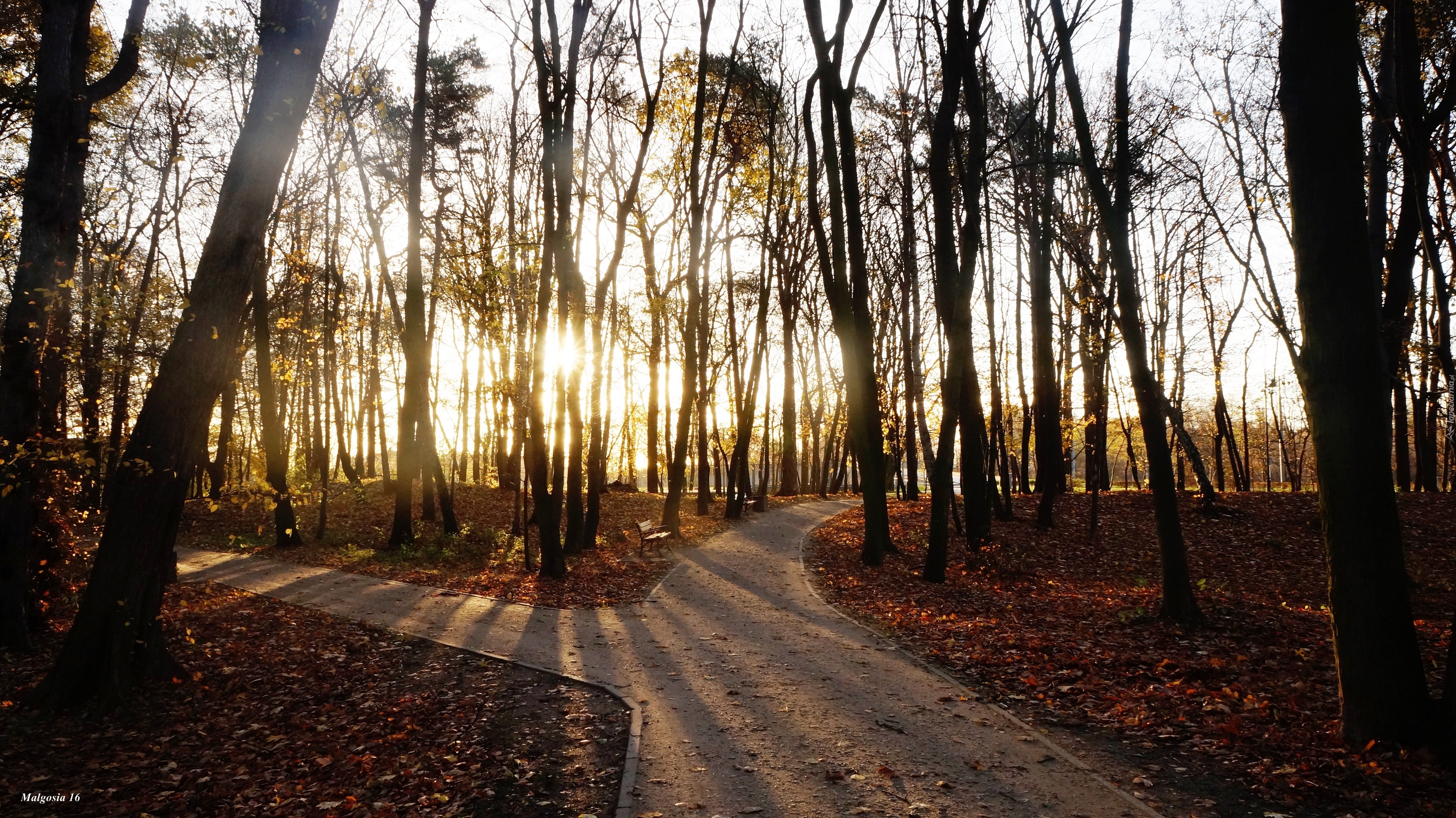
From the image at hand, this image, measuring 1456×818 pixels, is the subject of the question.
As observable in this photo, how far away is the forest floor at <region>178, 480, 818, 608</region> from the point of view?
11.8 metres

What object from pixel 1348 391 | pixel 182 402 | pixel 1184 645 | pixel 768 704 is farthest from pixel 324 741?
pixel 1184 645

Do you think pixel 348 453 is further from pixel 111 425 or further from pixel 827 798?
pixel 827 798

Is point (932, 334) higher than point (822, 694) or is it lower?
higher

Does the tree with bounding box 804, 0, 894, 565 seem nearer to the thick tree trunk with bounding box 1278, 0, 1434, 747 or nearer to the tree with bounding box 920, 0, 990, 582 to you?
the tree with bounding box 920, 0, 990, 582

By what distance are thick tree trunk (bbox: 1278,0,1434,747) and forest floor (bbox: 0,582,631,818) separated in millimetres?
5163

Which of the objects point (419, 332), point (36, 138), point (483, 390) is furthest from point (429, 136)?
point (36, 138)

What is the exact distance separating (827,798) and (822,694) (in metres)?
1.92

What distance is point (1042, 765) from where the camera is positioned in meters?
5.02

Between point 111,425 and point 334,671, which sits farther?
point 111,425

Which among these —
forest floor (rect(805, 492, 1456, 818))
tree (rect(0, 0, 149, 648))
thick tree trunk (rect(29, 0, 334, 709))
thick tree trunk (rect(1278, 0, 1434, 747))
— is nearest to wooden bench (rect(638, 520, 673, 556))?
forest floor (rect(805, 492, 1456, 818))

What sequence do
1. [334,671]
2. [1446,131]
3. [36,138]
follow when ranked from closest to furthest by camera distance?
[36,138], [334,671], [1446,131]

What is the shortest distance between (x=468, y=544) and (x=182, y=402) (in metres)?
11.5

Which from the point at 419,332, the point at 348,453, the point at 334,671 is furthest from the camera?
the point at 348,453

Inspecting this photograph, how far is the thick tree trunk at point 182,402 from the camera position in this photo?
19.6 feet
